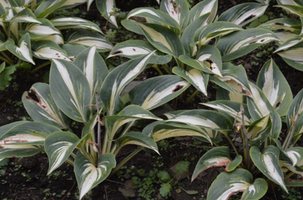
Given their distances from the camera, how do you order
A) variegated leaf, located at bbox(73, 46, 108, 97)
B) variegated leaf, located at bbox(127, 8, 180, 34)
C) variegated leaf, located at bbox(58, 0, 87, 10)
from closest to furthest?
variegated leaf, located at bbox(73, 46, 108, 97)
variegated leaf, located at bbox(127, 8, 180, 34)
variegated leaf, located at bbox(58, 0, 87, 10)

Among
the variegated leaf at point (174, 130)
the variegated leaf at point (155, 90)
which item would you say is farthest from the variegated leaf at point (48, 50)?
the variegated leaf at point (174, 130)

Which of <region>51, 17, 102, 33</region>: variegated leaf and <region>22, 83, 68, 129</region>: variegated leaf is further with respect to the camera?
<region>51, 17, 102, 33</region>: variegated leaf

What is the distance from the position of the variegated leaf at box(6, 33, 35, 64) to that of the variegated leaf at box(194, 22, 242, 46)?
3.71 feet

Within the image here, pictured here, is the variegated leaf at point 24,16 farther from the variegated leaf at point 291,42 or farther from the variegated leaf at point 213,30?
the variegated leaf at point 291,42

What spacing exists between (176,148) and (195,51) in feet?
2.31

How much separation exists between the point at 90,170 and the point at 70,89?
1.63 feet

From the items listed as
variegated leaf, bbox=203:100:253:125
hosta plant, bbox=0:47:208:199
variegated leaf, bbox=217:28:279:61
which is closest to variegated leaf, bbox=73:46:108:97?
hosta plant, bbox=0:47:208:199

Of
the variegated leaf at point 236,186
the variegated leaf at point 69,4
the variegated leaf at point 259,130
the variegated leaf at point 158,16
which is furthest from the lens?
the variegated leaf at point 69,4

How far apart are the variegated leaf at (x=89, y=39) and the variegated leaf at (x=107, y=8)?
7.5 inches

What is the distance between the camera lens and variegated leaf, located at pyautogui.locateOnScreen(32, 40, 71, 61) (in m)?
2.17

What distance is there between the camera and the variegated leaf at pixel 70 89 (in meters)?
1.71

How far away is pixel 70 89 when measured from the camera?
5.70ft

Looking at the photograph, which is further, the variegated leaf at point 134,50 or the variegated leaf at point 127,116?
the variegated leaf at point 134,50

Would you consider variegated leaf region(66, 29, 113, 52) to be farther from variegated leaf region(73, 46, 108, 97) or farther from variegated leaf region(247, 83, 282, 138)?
variegated leaf region(247, 83, 282, 138)
